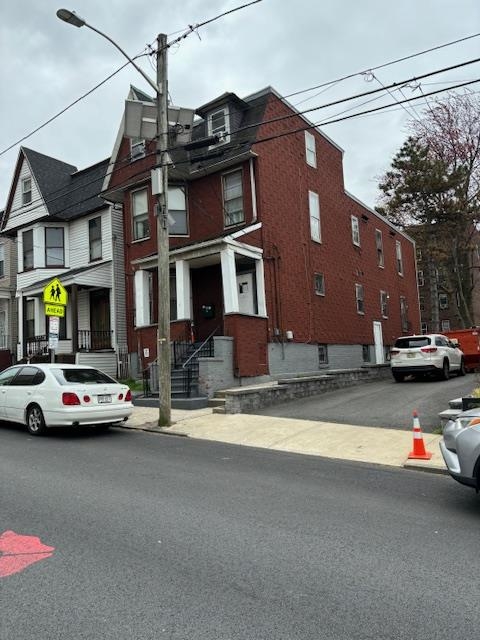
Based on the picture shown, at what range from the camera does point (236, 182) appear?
58.5 ft

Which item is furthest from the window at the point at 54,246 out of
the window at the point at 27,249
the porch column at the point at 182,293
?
the porch column at the point at 182,293

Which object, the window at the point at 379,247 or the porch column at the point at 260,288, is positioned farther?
the window at the point at 379,247

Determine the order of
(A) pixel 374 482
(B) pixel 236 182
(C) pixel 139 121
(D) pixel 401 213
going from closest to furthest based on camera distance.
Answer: (A) pixel 374 482 → (C) pixel 139 121 → (B) pixel 236 182 → (D) pixel 401 213

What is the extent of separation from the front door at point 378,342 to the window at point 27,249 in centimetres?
1642

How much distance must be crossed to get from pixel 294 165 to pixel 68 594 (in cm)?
1796

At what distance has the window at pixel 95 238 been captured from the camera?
71.2 ft

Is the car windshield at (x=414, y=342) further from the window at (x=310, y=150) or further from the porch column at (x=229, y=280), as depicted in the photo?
the window at (x=310, y=150)

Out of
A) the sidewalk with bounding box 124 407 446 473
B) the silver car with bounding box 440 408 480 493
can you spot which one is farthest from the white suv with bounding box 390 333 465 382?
the silver car with bounding box 440 408 480 493

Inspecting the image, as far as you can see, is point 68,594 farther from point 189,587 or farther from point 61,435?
point 61,435

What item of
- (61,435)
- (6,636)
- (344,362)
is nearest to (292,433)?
(61,435)

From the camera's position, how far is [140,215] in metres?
19.5

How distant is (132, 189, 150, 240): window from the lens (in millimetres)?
19312

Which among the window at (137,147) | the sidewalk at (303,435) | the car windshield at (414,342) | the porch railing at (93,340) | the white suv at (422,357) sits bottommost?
the sidewalk at (303,435)

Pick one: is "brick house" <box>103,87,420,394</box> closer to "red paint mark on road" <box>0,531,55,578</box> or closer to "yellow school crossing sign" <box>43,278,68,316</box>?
"yellow school crossing sign" <box>43,278,68,316</box>
